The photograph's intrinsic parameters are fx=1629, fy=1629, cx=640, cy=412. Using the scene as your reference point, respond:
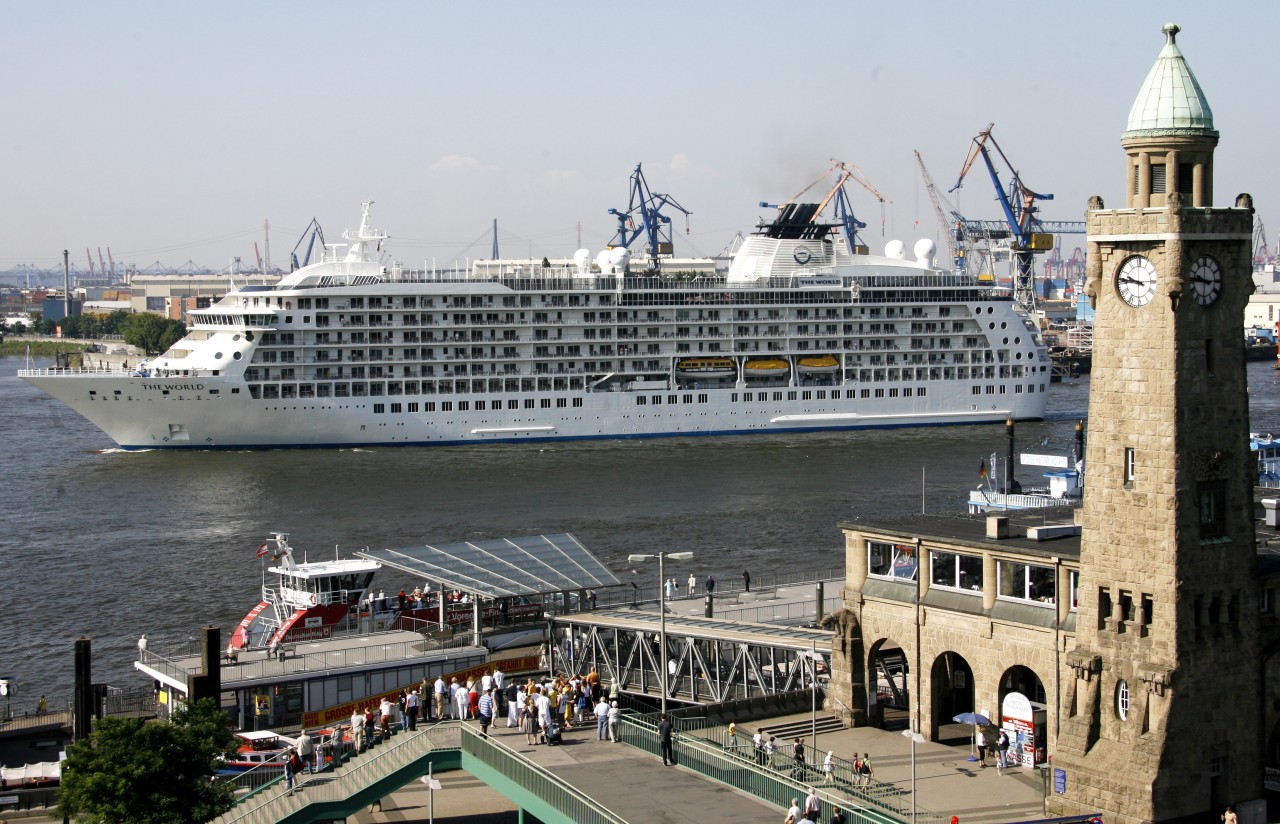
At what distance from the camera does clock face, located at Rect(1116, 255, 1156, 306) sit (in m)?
23.7

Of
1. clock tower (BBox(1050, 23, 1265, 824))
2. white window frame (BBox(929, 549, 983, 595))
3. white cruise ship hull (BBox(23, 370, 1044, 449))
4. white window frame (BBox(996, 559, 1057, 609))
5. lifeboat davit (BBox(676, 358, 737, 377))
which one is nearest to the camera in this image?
clock tower (BBox(1050, 23, 1265, 824))

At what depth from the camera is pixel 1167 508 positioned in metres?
23.3

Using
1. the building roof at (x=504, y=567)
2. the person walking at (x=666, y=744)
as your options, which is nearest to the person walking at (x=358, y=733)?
the person walking at (x=666, y=744)

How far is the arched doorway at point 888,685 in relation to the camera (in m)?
28.4

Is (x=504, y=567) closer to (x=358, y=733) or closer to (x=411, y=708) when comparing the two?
(x=411, y=708)

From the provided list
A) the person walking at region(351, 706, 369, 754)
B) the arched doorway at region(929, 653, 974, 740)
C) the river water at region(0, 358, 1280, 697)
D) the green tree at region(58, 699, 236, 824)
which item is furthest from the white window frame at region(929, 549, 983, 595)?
the river water at region(0, 358, 1280, 697)

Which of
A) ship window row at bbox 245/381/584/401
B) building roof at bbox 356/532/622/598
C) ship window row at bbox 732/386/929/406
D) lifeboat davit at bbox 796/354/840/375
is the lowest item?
building roof at bbox 356/532/622/598

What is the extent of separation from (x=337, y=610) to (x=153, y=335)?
15987 centimetres

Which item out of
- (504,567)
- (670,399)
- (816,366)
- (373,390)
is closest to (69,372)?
(373,390)

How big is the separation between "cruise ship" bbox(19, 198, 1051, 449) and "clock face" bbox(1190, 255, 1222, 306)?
6656cm

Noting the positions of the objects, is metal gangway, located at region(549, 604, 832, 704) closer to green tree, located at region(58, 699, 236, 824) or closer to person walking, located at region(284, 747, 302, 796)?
person walking, located at region(284, 747, 302, 796)

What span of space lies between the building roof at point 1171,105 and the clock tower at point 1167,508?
24 mm

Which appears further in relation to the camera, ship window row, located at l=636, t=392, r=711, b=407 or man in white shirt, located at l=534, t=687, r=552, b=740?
ship window row, located at l=636, t=392, r=711, b=407

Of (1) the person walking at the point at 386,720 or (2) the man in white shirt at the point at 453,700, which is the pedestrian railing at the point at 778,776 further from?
(1) the person walking at the point at 386,720
